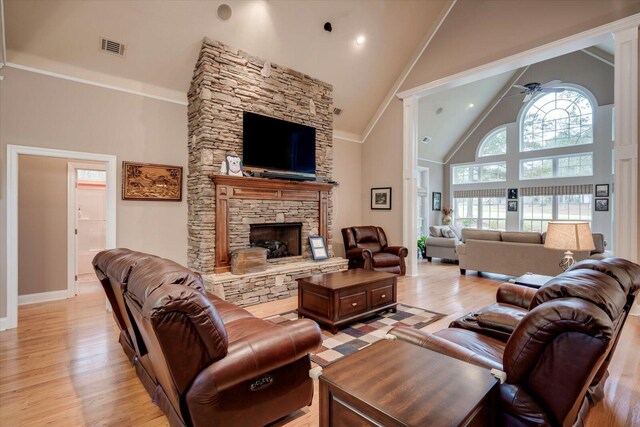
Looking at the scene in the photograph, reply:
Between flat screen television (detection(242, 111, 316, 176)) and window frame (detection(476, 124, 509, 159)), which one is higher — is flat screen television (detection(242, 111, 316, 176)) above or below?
below

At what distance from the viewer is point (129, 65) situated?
4.16m

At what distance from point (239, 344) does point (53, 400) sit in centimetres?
171

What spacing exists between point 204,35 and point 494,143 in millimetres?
9270

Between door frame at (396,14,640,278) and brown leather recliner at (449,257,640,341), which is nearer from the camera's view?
brown leather recliner at (449,257,640,341)

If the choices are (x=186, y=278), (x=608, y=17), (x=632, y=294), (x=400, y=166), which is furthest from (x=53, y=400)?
(x=608, y=17)

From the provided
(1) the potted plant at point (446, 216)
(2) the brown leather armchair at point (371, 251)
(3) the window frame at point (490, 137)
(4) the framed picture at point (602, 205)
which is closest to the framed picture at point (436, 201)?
(1) the potted plant at point (446, 216)

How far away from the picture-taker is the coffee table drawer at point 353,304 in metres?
3.39

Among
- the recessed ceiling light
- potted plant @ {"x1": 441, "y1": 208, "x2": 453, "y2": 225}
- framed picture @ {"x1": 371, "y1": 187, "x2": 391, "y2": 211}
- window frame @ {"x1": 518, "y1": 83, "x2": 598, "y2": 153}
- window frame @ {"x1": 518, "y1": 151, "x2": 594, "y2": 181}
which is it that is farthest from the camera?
potted plant @ {"x1": 441, "y1": 208, "x2": 453, "y2": 225}

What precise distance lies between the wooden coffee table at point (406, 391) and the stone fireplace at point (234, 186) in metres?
3.10

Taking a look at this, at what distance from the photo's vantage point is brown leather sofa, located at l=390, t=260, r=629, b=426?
115 centimetres

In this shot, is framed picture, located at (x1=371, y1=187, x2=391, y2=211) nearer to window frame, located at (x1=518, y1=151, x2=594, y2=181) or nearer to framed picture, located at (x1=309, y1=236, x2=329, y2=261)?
framed picture, located at (x1=309, y1=236, x2=329, y2=261)

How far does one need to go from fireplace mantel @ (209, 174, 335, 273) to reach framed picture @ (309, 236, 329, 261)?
59cm

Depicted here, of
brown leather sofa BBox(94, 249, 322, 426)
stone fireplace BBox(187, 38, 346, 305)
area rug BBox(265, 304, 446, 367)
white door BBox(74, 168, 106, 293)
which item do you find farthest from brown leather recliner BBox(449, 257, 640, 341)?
white door BBox(74, 168, 106, 293)

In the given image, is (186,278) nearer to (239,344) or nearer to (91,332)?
(239,344)
